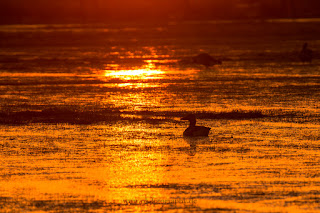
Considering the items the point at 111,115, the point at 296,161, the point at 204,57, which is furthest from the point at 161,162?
the point at 204,57

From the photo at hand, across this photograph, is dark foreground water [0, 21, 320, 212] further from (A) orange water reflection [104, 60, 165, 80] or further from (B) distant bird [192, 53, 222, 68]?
(B) distant bird [192, 53, 222, 68]

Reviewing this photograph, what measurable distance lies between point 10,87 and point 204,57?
10.3 metres

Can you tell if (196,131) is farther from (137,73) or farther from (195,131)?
(137,73)

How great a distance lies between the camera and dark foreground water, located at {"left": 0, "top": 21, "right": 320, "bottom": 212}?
1335cm

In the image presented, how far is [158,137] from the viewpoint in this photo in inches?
725

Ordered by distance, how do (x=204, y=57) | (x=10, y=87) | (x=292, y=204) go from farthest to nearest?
1. (x=204, y=57)
2. (x=10, y=87)
3. (x=292, y=204)

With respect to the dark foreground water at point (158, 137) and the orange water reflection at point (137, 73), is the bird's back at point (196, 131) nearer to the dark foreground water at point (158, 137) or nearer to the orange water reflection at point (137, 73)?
the dark foreground water at point (158, 137)

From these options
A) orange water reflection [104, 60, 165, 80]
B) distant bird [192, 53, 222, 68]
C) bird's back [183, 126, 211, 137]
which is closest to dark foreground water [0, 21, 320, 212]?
orange water reflection [104, 60, 165, 80]

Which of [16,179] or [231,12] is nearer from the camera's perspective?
[16,179]

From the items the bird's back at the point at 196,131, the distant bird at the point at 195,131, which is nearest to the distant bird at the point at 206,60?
the distant bird at the point at 195,131

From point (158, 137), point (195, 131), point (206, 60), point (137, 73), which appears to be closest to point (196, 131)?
point (195, 131)

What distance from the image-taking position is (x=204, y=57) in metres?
36.4

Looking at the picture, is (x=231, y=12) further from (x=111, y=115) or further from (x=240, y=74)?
(x=111, y=115)

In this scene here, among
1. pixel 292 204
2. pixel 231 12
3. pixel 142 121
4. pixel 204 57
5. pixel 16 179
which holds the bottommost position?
pixel 292 204
